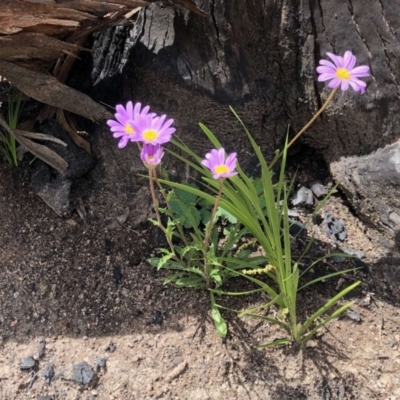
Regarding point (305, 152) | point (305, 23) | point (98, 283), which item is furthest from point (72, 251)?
point (305, 23)

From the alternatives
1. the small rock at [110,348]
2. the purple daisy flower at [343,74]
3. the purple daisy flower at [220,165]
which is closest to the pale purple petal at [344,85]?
the purple daisy flower at [343,74]

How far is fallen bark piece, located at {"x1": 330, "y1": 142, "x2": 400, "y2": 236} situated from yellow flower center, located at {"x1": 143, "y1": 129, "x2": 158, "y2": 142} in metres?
0.88

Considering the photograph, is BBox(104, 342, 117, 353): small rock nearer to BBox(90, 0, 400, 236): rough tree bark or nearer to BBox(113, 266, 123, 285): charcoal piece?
BBox(113, 266, 123, 285): charcoal piece

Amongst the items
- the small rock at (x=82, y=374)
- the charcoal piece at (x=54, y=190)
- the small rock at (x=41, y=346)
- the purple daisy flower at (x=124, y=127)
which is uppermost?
the purple daisy flower at (x=124, y=127)

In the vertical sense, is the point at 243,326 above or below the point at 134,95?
below

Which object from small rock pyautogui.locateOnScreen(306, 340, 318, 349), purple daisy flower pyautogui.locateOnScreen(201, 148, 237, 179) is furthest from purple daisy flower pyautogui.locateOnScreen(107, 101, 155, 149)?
small rock pyautogui.locateOnScreen(306, 340, 318, 349)

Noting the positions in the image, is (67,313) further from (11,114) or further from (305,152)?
(305,152)

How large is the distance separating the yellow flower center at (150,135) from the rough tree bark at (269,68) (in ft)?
1.87

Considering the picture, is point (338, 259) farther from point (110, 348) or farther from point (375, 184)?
point (110, 348)

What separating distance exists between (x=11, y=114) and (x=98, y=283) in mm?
685

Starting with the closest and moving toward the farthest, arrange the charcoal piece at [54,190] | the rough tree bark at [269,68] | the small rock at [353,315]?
the rough tree bark at [269,68]
the small rock at [353,315]
the charcoal piece at [54,190]

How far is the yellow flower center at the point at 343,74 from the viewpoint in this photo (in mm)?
1440

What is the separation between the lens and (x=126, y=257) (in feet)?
6.71

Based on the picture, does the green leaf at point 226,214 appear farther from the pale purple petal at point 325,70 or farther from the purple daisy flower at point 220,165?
the pale purple petal at point 325,70
